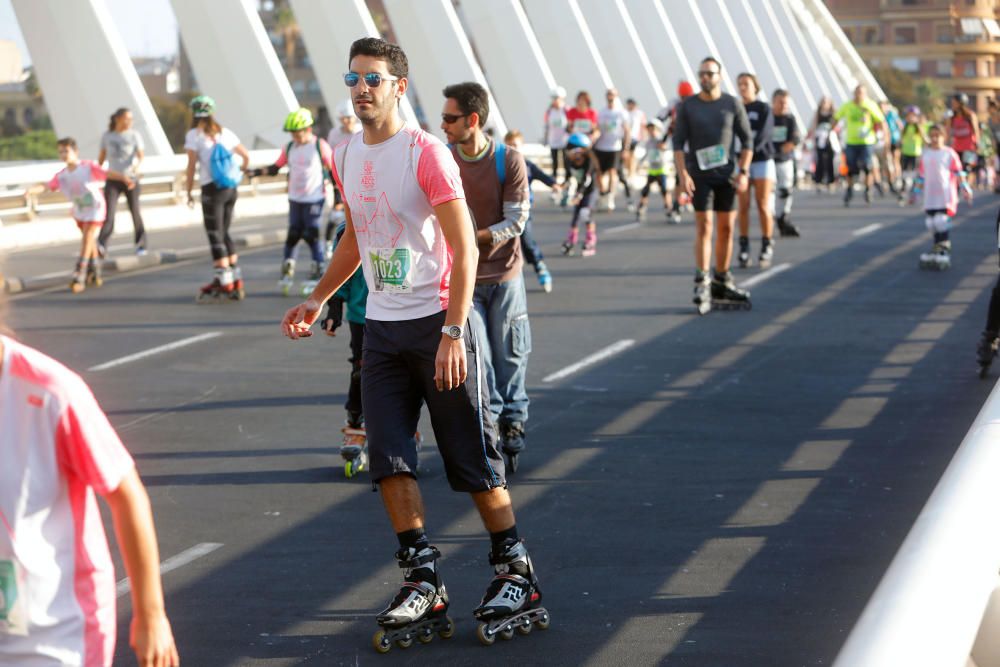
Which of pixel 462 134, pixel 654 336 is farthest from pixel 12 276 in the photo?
pixel 462 134

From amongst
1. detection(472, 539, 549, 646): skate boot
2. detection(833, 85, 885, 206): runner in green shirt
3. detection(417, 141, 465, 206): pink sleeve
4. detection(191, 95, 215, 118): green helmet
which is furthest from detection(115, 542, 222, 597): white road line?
detection(833, 85, 885, 206): runner in green shirt

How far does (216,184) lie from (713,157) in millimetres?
5055

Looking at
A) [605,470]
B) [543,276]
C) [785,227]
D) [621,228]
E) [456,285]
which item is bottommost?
[621,228]

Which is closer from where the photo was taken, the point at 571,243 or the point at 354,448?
the point at 354,448

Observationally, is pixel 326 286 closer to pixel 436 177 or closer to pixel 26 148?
pixel 436 177

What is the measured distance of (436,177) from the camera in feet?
17.9

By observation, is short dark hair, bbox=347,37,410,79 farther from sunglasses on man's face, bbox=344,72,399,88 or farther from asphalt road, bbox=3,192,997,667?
asphalt road, bbox=3,192,997,667

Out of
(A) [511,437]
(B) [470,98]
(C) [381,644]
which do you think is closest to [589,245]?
(A) [511,437]

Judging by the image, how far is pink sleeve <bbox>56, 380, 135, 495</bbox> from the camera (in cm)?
310

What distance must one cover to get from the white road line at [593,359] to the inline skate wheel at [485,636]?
18.3 ft

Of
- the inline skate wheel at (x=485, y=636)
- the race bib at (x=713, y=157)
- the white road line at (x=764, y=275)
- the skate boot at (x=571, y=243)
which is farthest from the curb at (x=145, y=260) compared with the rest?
the inline skate wheel at (x=485, y=636)

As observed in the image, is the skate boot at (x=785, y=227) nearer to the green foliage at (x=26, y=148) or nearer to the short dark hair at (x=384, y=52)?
the short dark hair at (x=384, y=52)

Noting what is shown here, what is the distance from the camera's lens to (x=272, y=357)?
1248cm

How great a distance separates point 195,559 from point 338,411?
135 inches
